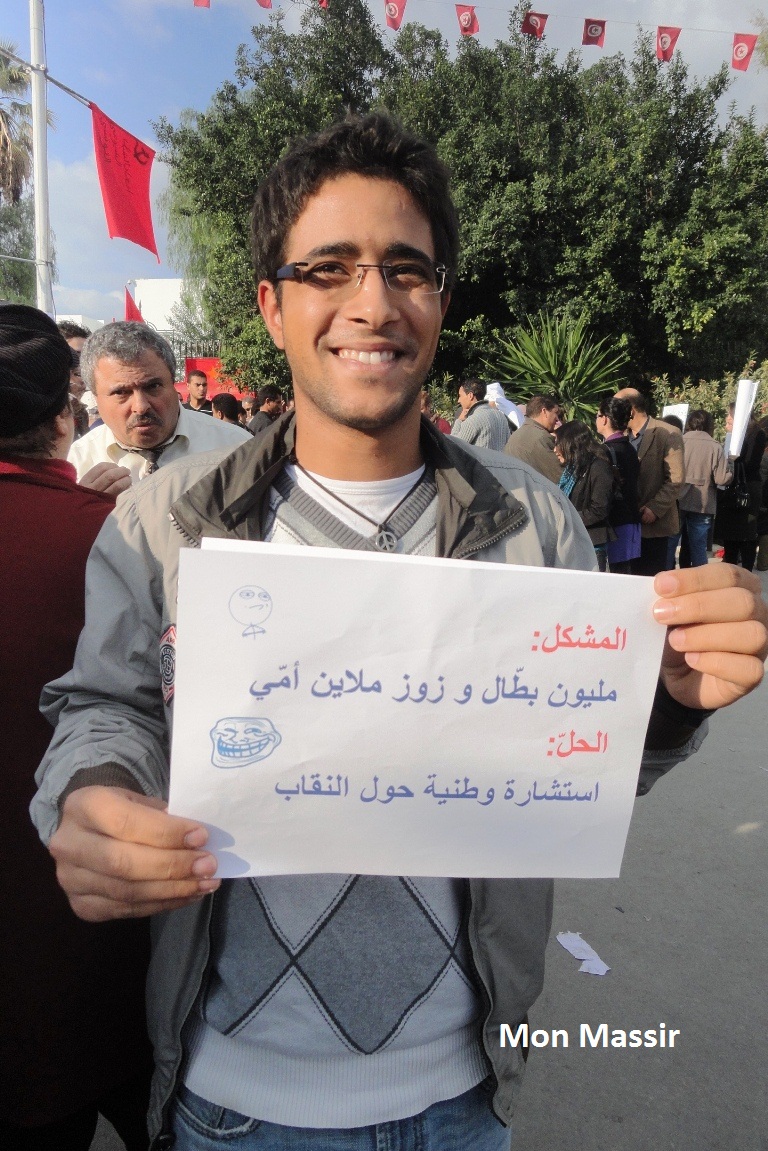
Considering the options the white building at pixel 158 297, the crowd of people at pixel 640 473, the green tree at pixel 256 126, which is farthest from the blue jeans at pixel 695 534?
the white building at pixel 158 297

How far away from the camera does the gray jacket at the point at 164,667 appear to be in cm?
107

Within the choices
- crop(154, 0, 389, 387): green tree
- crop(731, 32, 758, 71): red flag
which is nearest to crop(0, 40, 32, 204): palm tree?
crop(154, 0, 389, 387): green tree

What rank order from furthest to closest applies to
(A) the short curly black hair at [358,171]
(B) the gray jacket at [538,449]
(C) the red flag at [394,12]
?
(C) the red flag at [394,12]
(B) the gray jacket at [538,449]
(A) the short curly black hair at [358,171]

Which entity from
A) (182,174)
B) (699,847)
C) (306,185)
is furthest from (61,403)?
(182,174)

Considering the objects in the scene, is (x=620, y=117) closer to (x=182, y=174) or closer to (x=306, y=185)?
(x=182, y=174)

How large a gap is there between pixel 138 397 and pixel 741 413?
6992 millimetres

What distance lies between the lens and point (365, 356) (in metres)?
1.24

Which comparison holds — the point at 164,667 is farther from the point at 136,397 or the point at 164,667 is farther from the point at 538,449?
the point at 538,449

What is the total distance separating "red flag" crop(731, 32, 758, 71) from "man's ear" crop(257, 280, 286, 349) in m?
14.7

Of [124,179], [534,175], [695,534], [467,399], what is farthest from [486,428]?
[534,175]

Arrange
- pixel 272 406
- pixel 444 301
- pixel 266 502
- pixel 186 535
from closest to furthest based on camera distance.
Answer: pixel 186 535
pixel 266 502
pixel 444 301
pixel 272 406

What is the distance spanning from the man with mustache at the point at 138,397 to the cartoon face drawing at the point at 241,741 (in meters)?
2.08

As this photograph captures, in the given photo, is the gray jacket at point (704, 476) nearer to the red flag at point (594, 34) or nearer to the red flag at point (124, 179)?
the red flag at point (124, 179)

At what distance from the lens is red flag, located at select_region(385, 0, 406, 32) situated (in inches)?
478
